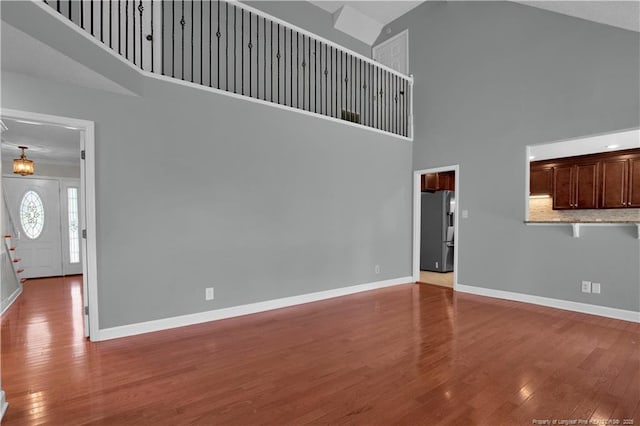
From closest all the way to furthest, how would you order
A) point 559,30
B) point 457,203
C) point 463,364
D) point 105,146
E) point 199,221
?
point 463,364 < point 105,146 < point 199,221 < point 559,30 < point 457,203

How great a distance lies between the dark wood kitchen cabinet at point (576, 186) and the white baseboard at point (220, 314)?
3831 millimetres

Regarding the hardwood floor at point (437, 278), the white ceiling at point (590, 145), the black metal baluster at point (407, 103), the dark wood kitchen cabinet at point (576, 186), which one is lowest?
the hardwood floor at point (437, 278)

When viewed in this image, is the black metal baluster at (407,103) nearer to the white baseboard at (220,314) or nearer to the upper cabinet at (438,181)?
the upper cabinet at (438,181)

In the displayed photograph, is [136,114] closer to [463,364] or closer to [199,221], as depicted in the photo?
[199,221]

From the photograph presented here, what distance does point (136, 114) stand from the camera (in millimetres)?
3291

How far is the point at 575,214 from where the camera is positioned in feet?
19.0

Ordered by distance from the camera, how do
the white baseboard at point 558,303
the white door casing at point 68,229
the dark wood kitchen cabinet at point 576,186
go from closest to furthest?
the white baseboard at point 558,303 → the dark wood kitchen cabinet at point 576,186 → the white door casing at point 68,229

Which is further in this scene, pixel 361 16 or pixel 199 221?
pixel 361 16

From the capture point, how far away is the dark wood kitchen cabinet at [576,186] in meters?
5.49

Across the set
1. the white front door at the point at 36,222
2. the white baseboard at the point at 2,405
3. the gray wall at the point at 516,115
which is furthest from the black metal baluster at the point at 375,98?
the white front door at the point at 36,222

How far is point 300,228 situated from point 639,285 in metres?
3.97

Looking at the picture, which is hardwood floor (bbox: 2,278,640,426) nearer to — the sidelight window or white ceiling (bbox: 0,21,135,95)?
white ceiling (bbox: 0,21,135,95)

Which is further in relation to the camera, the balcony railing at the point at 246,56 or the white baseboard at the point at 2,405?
the balcony railing at the point at 246,56

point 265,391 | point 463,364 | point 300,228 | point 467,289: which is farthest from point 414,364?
point 467,289
